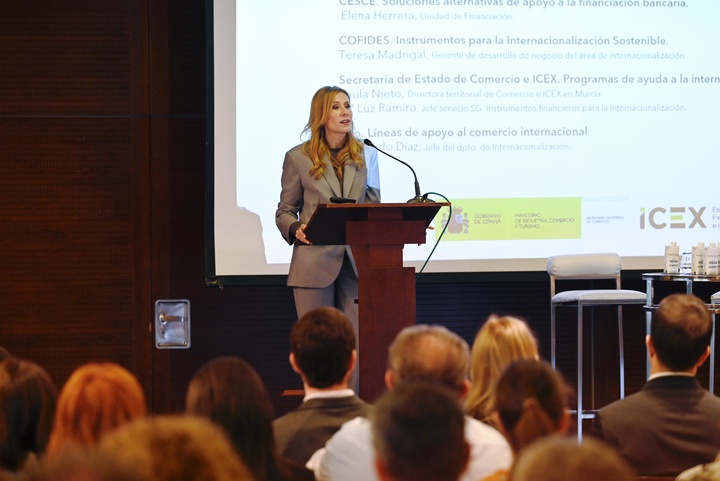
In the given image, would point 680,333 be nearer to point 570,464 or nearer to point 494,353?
point 494,353

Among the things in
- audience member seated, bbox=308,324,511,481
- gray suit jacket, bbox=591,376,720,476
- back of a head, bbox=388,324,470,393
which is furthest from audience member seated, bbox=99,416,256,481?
gray suit jacket, bbox=591,376,720,476

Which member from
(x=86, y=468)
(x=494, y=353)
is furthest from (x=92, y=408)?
(x=494, y=353)

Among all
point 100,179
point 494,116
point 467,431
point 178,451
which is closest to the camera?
point 178,451

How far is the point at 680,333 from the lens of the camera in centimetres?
247

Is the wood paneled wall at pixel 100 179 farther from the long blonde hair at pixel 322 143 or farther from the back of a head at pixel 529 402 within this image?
the back of a head at pixel 529 402

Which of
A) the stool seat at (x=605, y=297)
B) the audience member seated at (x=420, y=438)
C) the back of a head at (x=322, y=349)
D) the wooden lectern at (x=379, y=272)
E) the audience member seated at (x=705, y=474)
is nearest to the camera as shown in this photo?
the audience member seated at (x=420, y=438)

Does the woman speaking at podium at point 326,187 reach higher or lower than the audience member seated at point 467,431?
higher

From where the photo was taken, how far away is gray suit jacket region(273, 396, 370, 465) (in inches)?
85.7

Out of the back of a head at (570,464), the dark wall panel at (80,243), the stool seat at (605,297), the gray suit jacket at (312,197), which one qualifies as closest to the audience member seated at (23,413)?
the back of a head at (570,464)

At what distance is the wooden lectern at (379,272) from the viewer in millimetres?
3184

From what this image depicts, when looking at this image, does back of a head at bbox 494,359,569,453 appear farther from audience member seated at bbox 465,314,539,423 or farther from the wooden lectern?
the wooden lectern

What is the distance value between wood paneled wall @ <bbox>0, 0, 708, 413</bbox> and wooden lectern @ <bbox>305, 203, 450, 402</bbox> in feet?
7.47

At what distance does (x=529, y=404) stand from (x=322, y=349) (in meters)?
0.61

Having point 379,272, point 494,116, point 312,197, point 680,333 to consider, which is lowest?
point 680,333
